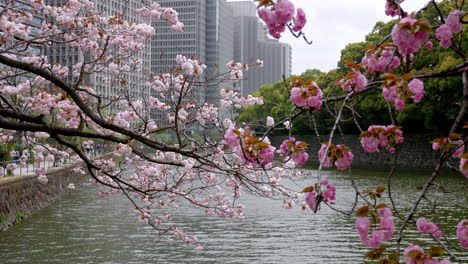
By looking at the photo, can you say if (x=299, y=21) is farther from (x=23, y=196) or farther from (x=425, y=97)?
(x=425, y=97)

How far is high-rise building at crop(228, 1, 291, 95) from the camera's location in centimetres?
16025

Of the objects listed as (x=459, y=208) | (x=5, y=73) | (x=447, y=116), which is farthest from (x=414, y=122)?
(x=5, y=73)

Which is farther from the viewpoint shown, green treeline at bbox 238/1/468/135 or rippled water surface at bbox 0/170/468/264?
green treeline at bbox 238/1/468/135

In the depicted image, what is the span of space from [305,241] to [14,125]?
369 inches

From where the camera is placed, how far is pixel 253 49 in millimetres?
175125

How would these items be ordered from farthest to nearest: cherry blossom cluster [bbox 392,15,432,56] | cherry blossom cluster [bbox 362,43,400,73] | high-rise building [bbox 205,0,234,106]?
1. high-rise building [bbox 205,0,234,106]
2. cherry blossom cluster [bbox 362,43,400,73]
3. cherry blossom cluster [bbox 392,15,432,56]

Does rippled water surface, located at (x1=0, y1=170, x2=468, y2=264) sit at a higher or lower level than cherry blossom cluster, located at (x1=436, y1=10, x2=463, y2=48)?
lower

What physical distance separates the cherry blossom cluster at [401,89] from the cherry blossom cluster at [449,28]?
0.56 meters

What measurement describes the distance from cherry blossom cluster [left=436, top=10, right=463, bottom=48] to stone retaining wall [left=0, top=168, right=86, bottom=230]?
14868 mm

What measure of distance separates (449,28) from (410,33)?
574 millimetres

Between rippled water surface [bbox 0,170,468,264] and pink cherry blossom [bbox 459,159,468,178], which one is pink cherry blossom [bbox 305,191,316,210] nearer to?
pink cherry blossom [bbox 459,159,468,178]

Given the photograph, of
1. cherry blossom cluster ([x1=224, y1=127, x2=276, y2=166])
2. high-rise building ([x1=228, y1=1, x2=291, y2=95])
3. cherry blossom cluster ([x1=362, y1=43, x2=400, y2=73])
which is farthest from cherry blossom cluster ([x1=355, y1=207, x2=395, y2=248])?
high-rise building ([x1=228, y1=1, x2=291, y2=95])

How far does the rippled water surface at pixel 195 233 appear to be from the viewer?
12.6 metres

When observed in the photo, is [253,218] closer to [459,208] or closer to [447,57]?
[459,208]
